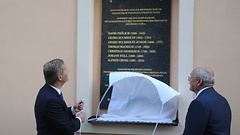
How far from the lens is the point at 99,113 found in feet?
15.6

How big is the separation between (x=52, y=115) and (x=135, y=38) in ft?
6.55

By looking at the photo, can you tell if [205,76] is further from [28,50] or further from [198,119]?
[28,50]

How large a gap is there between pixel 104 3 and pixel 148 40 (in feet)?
2.73

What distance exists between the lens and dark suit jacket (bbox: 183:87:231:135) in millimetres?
2834

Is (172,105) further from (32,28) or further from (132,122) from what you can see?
(32,28)

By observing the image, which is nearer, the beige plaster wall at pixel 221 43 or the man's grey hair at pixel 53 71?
the man's grey hair at pixel 53 71

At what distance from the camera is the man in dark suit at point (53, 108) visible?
10.1ft

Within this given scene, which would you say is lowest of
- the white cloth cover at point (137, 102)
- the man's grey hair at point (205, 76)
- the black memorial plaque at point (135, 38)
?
the white cloth cover at point (137, 102)

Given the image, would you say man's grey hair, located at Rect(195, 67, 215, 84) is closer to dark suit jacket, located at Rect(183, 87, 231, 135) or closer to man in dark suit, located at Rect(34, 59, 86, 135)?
dark suit jacket, located at Rect(183, 87, 231, 135)

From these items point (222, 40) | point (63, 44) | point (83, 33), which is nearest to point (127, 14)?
point (83, 33)

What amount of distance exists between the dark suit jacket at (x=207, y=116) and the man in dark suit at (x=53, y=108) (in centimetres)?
109

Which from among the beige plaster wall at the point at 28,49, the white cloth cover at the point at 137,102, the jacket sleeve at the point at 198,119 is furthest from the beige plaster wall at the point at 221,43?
the jacket sleeve at the point at 198,119

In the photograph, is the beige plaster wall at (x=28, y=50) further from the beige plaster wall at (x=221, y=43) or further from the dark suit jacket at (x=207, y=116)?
the dark suit jacket at (x=207, y=116)

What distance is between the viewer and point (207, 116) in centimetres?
285
